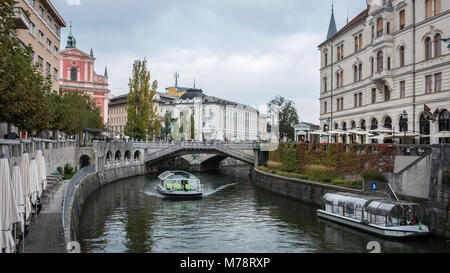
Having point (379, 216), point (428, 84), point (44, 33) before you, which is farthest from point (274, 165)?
point (44, 33)

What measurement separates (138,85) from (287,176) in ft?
129

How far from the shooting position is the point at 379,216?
26312 mm

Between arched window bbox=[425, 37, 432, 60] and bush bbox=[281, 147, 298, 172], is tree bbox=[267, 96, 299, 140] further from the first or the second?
arched window bbox=[425, 37, 432, 60]

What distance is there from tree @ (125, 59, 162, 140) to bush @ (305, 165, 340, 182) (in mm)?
39687

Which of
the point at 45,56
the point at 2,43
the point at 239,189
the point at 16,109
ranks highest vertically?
the point at 45,56

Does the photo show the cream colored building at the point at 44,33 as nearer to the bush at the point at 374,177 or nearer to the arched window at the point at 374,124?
the bush at the point at 374,177

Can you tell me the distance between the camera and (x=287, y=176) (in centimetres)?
4900

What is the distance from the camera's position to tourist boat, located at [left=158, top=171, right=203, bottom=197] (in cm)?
4435

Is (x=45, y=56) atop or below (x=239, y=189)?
atop

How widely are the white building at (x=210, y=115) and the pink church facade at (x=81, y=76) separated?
27.6m

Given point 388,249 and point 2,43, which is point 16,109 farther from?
point 388,249

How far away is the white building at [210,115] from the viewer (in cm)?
12538

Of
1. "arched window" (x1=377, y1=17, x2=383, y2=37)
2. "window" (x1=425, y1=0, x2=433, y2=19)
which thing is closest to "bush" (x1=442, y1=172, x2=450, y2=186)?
"window" (x1=425, y1=0, x2=433, y2=19)

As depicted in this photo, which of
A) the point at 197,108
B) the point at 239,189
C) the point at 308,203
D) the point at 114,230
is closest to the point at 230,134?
the point at 197,108
